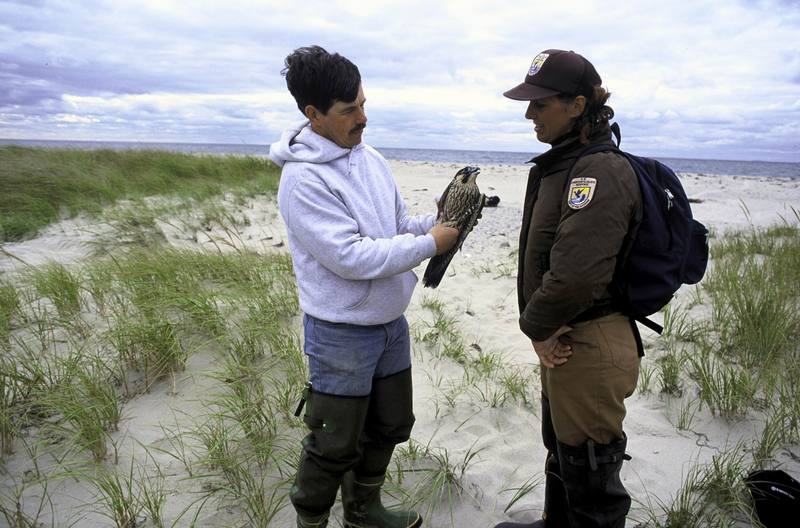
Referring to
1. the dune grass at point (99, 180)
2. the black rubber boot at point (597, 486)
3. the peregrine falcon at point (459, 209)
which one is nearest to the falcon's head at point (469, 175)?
the peregrine falcon at point (459, 209)

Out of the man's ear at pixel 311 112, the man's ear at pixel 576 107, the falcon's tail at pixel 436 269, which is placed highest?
the man's ear at pixel 576 107

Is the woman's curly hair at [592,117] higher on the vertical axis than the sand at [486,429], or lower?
higher

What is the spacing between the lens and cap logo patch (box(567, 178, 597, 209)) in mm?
1737

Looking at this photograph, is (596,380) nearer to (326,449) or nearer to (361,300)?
(361,300)

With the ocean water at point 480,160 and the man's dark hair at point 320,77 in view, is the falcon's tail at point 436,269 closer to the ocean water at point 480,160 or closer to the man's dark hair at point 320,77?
the man's dark hair at point 320,77

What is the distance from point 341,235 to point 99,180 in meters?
8.78

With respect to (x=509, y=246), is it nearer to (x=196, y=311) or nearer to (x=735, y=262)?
(x=735, y=262)

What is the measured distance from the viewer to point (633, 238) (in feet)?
6.00

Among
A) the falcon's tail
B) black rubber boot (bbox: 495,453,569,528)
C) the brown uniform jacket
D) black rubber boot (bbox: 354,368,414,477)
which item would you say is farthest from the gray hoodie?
black rubber boot (bbox: 495,453,569,528)

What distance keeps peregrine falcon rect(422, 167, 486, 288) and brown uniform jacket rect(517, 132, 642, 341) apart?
284 millimetres

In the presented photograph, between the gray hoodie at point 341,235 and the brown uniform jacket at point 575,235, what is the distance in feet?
1.53

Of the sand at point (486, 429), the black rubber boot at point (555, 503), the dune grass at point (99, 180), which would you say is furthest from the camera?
the dune grass at point (99, 180)

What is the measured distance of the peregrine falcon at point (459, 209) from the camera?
216 centimetres

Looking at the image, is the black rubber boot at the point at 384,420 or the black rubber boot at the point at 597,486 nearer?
the black rubber boot at the point at 597,486
